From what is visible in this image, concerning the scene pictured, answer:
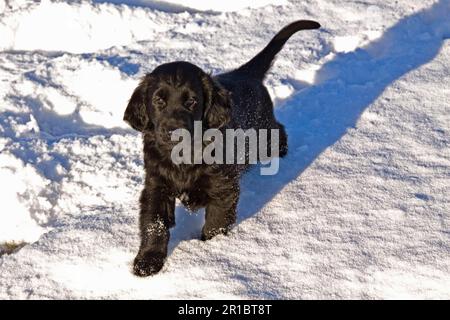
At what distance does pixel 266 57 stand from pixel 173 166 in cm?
138

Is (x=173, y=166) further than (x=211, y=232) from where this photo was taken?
No

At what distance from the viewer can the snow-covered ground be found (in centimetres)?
334

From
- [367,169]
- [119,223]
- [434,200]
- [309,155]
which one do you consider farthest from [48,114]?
[434,200]

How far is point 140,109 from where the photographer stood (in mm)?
3574

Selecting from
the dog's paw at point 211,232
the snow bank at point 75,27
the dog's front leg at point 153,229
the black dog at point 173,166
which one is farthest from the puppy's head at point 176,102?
the snow bank at point 75,27

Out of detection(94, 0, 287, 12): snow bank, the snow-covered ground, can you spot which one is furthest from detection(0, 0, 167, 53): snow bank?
detection(94, 0, 287, 12): snow bank

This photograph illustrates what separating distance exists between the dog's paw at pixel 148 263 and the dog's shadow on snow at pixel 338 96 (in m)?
0.20

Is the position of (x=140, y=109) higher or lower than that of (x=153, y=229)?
higher

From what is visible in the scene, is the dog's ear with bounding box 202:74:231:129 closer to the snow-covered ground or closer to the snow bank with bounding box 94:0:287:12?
the snow-covered ground

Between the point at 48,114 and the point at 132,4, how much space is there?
198cm

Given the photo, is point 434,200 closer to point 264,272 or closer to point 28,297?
point 264,272

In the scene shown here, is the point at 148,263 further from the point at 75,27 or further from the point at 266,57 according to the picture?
the point at 75,27

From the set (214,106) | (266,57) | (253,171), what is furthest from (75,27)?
(214,106)

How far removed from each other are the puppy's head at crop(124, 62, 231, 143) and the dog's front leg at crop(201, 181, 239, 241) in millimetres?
337
